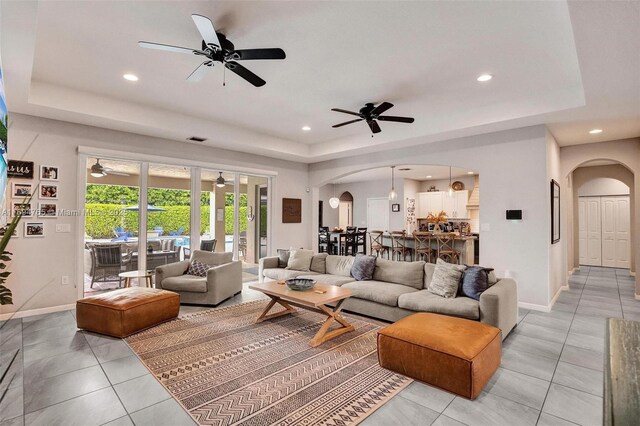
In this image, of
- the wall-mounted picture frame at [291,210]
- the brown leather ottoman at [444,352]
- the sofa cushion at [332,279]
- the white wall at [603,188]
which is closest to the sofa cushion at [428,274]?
the sofa cushion at [332,279]

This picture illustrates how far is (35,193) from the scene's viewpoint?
427cm

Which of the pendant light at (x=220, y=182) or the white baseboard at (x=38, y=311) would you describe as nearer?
the white baseboard at (x=38, y=311)

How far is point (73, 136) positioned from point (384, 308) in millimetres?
5011

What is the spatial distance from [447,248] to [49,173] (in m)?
6.90

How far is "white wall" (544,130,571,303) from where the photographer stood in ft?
15.7

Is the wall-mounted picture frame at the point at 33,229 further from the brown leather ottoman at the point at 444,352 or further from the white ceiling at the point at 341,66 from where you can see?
the brown leather ottoman at the point at 444,352

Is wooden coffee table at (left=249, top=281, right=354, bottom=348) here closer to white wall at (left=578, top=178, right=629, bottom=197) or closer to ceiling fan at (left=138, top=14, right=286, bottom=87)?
ceiling fan at (left=138, top=14, right=286, bottom=87)

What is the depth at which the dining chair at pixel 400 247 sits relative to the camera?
762cm

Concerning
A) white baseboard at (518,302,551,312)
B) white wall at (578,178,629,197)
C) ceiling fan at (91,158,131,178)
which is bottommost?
white baseboard at (518,302,551,312)

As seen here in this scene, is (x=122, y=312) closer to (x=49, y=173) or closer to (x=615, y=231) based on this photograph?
(x=49, y=173)

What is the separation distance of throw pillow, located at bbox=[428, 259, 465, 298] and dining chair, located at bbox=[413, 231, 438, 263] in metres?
3.06

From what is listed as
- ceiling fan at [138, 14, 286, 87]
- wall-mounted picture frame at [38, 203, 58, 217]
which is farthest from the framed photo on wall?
ceiling fan at [138, 14, 286, 87]

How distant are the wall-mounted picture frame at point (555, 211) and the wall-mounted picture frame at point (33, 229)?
7363 mm

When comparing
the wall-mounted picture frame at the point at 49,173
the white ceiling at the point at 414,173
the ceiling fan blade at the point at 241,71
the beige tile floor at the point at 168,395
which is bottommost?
the beige tile floor at the point at 168,395
